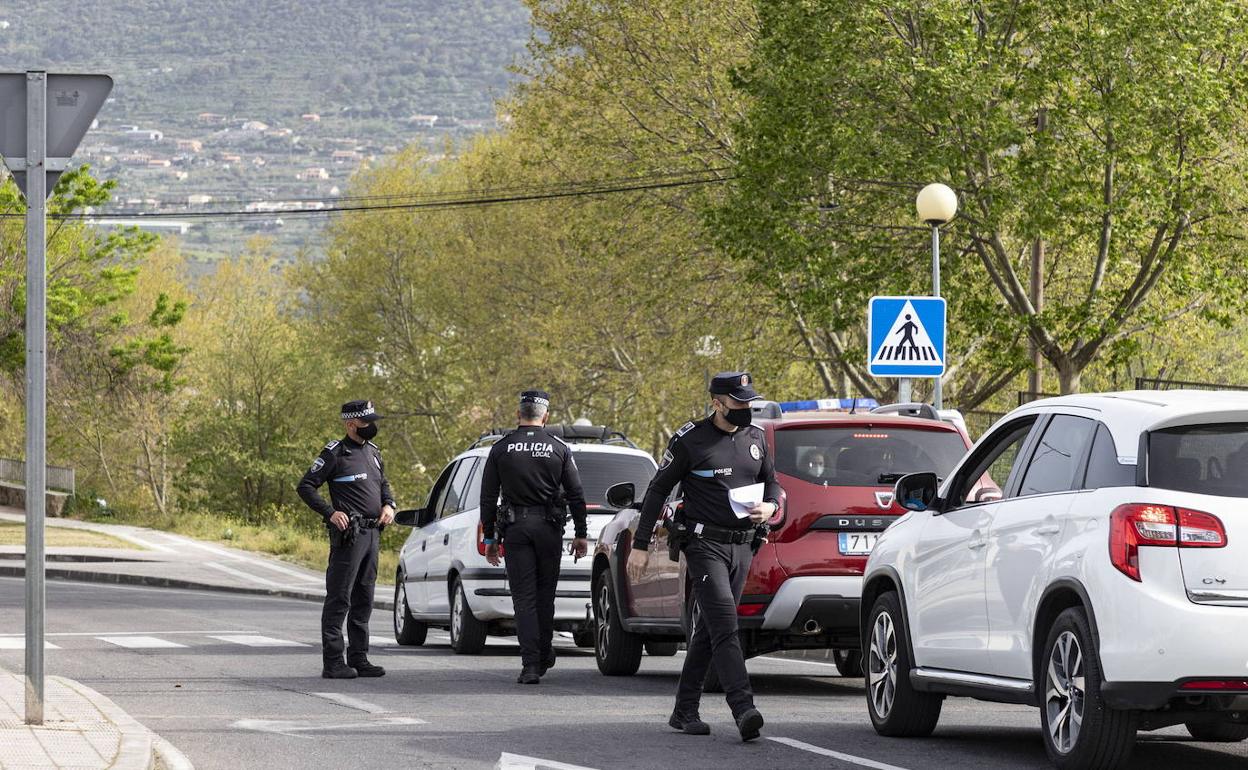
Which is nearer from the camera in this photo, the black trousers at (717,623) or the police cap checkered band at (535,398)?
the black trousers at (717,623)

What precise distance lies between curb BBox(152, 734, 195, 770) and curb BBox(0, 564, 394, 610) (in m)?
19.2

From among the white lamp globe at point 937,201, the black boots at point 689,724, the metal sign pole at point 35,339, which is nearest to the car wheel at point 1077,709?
the black boots at point 689,724

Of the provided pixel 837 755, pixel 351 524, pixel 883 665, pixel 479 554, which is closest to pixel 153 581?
pixel 479 554

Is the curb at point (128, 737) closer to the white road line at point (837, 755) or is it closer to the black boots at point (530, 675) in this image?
the black boots at point (530, 675)

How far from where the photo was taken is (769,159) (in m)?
28.7

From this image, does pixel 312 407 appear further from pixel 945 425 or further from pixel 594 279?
pixel 945 425

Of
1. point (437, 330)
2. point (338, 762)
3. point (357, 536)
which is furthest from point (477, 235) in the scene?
point (338, 762)

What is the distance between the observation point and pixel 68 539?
42125mm

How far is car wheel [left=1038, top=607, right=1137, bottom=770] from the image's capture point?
831cm

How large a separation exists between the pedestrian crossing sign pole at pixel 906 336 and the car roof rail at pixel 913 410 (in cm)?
513

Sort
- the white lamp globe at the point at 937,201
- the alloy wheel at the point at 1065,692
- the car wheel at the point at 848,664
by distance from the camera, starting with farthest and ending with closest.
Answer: the white lamp globe at the point at 937,201 → the car wheel at the point at 848,664 → the alloy wheel at the point at 1065,692

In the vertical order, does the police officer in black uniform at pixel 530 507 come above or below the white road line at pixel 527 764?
above

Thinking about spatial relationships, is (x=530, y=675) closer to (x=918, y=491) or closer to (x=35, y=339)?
→ (x=918, y=491)

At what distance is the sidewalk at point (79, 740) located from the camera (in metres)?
9.12
